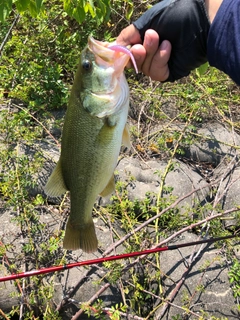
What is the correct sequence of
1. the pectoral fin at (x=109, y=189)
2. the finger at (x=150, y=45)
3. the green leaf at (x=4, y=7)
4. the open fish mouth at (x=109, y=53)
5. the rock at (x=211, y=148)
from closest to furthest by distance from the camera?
1. the open fish mouth at (x=109, y=53)
2. the finger at (x=150, y=45)
3. the pectoral fin at (x=109, y=189)
4. the green leaf at (x=4, y=7)
5. the rock at (x=211, y=148)

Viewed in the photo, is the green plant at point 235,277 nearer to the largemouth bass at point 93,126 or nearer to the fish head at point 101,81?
the largemouth bass at point 93,126

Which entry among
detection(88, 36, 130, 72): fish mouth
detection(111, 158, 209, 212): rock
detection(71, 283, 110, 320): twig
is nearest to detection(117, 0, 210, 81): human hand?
detection(88, 36, 130, 72): fish mouth

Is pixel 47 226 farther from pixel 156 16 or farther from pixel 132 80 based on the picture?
pixel 132 80

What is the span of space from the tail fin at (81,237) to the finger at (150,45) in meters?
0.88

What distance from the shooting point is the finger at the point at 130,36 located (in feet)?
6.49

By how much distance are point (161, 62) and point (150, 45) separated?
0.12m

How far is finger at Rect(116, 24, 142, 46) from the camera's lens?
1978 millimetres

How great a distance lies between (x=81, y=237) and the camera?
2117 millimetres

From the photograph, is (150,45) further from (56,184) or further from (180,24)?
(56,184)

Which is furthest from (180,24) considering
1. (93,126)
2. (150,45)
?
(93,126)

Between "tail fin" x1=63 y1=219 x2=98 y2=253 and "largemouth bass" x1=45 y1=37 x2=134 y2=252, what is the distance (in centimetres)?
15

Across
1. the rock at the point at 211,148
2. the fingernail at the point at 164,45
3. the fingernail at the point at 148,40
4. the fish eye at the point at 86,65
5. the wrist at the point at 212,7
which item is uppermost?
the wrist at the point at 212,7

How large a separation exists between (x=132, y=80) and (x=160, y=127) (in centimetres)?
89

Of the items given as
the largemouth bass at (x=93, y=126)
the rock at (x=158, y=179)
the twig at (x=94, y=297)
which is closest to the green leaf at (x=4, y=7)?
the largemouth bass at (x=93, y=126)
